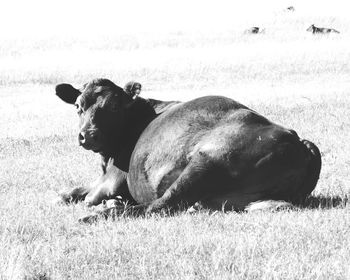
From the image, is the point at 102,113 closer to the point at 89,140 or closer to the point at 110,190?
the point at 89,140

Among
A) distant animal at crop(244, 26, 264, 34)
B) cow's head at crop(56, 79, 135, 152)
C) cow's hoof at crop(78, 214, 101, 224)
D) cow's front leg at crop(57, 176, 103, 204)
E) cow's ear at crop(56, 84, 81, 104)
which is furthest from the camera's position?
distant animal at crop(244, 26, 264, 34)

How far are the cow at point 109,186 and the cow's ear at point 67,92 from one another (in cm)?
75

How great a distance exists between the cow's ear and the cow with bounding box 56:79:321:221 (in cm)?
56

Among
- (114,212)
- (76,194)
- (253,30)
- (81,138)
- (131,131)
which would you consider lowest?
(253,30)

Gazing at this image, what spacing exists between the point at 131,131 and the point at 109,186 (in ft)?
2.08

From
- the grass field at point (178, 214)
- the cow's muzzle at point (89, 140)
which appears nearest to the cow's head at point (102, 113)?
the cow's muzzle at point (89, 140)

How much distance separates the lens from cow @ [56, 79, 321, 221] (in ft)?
22.9

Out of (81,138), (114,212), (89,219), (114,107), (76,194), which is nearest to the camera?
(89,219)

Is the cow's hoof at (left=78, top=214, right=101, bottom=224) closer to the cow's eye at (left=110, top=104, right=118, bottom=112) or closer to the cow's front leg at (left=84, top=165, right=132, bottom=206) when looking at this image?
the cow's front leg at (left=84, top=165, right=132, bottom=206)

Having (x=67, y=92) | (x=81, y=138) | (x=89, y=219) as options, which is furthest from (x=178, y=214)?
(x=67, y=92)

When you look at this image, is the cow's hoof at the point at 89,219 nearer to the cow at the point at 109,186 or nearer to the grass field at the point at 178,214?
the grass field at the point at 178,214

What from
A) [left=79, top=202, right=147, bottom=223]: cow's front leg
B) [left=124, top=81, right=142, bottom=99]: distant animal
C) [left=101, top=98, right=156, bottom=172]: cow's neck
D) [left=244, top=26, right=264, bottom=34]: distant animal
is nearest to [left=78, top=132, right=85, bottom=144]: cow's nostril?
[left=101, top=98, right=156, bottom=172]: cow's neck

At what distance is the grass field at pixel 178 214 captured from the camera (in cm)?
523

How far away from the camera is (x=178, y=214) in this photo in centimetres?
693
